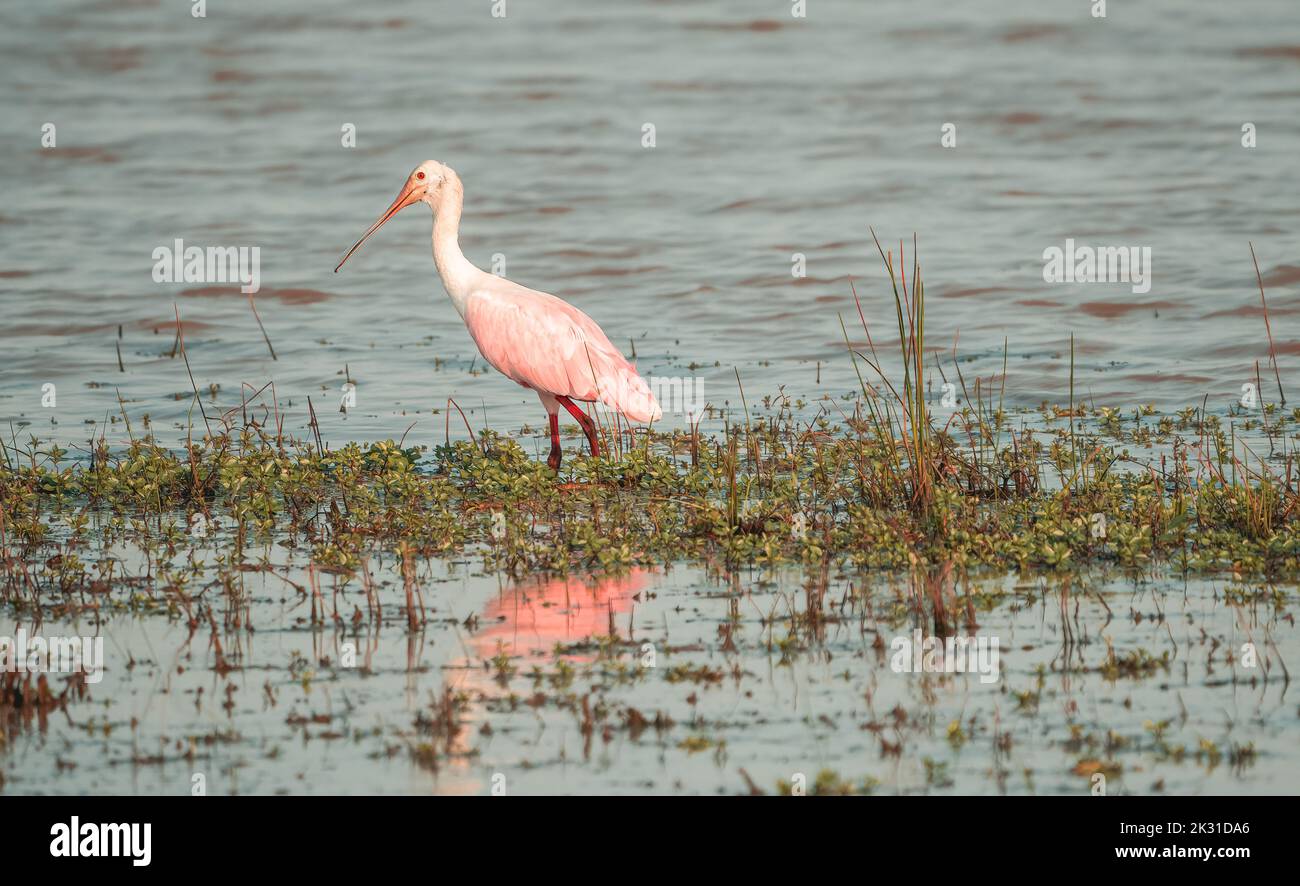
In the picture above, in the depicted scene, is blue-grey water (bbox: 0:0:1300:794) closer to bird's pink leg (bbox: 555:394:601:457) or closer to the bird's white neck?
the bird's white neck

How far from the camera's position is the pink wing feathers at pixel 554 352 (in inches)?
361

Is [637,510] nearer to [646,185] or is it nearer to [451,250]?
[451,250]

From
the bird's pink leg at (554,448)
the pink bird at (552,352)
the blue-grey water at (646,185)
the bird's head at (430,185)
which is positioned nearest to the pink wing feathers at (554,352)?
the pink bird at (552,352)

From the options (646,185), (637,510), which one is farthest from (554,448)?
(646,185)

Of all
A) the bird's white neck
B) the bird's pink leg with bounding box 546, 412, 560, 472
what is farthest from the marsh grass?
the bird's white neck

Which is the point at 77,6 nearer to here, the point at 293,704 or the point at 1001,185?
the point at 1001,185

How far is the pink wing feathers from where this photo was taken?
30.1 ft

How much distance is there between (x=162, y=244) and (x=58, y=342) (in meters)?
3.65

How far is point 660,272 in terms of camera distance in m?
16.0

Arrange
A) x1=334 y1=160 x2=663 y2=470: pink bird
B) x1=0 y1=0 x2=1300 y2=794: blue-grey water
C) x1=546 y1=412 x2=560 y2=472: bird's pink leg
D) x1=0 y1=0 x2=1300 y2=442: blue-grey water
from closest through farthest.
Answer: x1=0 y1=0 x2=1300 y2=794: blue-grey water → x1=546 y1=412 x2=560 y2=472: bird's pink leg → x1=334 y1=160 x2=663 y2=470: pink bird → x1=0 y1=0 x2=1300 y2=442: blue-grey water

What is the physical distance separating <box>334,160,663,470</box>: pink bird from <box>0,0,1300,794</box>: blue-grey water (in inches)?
42.7

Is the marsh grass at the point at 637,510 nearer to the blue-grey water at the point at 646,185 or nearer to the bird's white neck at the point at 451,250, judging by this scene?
the bird's white neck at the point at 451,250

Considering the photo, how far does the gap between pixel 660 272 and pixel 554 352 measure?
6810 millimetres
